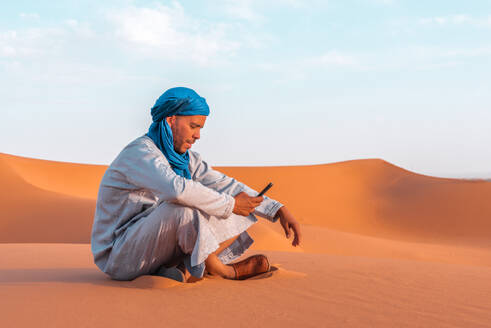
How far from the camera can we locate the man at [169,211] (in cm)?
327

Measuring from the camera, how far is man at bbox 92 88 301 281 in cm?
327

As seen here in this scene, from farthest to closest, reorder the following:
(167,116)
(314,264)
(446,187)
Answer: (446,187) → (314,264) → (167,116)

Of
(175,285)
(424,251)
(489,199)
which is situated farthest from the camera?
(489,199)

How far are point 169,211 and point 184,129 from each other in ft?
2.47

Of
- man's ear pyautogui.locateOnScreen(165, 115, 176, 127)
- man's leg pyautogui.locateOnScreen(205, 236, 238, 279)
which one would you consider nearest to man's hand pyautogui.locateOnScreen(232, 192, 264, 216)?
man's leg pyautogui.locateOnScreen(205, 236, 238, 279)

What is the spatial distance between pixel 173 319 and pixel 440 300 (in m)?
1.86

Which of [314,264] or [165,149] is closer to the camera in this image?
[165,149]

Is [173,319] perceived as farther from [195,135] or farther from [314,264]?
[314,264]

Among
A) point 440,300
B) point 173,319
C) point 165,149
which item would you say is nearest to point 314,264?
point 440,300

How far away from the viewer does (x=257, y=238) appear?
41.1 feet

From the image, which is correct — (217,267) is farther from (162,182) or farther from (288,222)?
(162,182)

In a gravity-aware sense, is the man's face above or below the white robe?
above

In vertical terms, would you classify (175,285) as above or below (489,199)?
below

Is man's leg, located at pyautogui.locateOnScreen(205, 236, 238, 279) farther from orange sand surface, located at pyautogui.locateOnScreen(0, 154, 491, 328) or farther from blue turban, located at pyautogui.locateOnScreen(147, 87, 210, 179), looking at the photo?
blue turban, located at pyautogui.locateOnScreen(147, 87, 210, 179)
